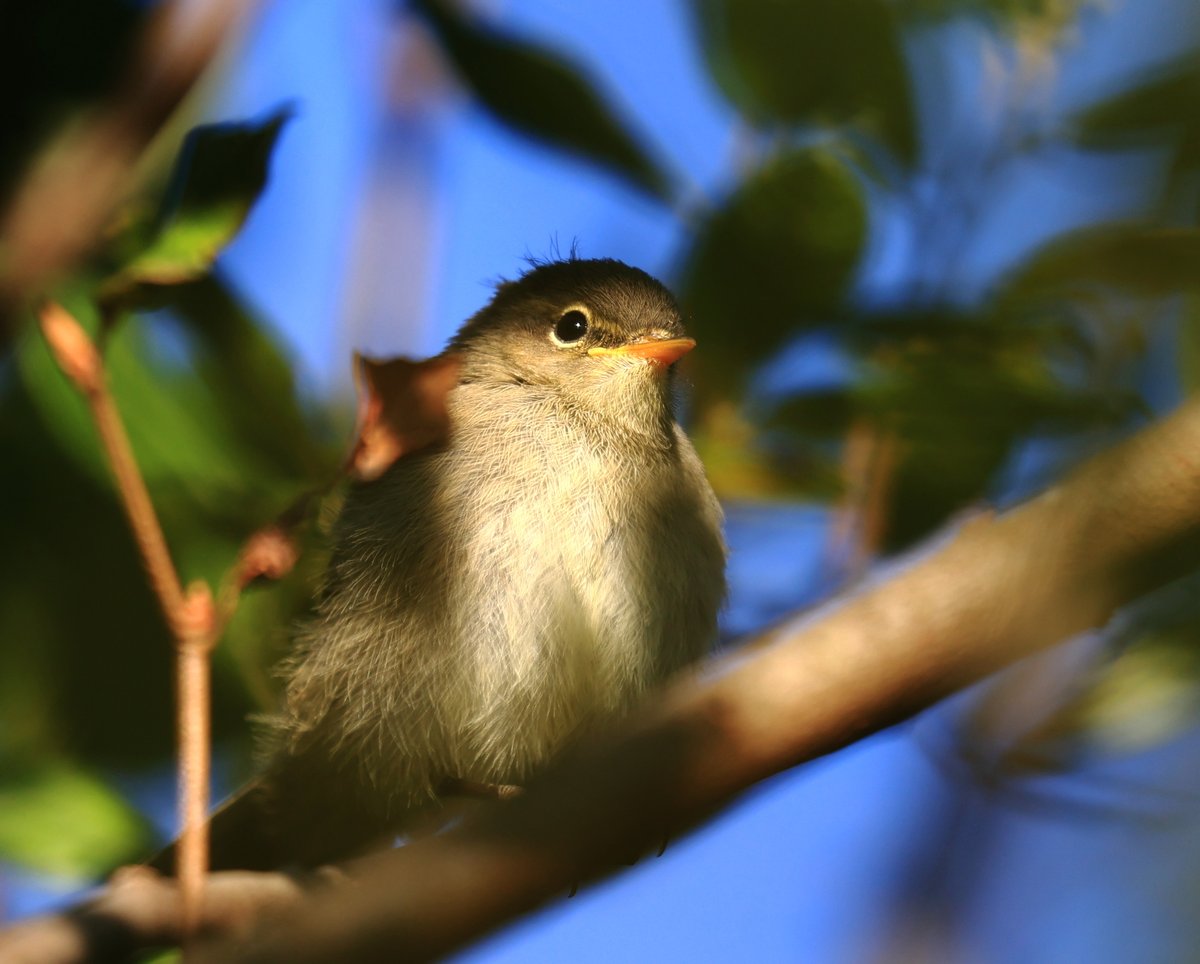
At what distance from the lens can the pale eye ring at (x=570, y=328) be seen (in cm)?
467

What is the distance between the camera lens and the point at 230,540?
3205mm

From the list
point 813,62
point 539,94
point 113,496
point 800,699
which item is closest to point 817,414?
point 813,62

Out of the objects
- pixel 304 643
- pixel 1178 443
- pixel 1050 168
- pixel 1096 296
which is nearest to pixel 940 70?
pixel 1050 168

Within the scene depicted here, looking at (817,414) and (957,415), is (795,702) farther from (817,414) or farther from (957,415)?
(817,414)

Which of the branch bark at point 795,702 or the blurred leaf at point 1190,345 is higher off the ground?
the blurred leaf at point 1190,345

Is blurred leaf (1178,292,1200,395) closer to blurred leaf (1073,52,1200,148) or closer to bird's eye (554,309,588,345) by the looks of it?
blurred leaf (1073,52,1200,148)

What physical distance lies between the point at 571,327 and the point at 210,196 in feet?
7.81

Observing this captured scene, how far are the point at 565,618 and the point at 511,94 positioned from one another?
1.45 meters

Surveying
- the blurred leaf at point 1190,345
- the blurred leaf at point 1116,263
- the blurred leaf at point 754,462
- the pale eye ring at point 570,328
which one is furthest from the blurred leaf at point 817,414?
the pale eye ring at point 570,328

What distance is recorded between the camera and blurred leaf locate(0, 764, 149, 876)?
3.04 metres

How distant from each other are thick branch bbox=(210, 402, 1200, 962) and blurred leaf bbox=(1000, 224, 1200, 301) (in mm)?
299

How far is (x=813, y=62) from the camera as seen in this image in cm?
297

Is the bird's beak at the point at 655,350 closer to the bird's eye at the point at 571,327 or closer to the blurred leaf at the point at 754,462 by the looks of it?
the bird's eye at the point at 571,327

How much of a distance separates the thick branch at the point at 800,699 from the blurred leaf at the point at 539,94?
1335mm
